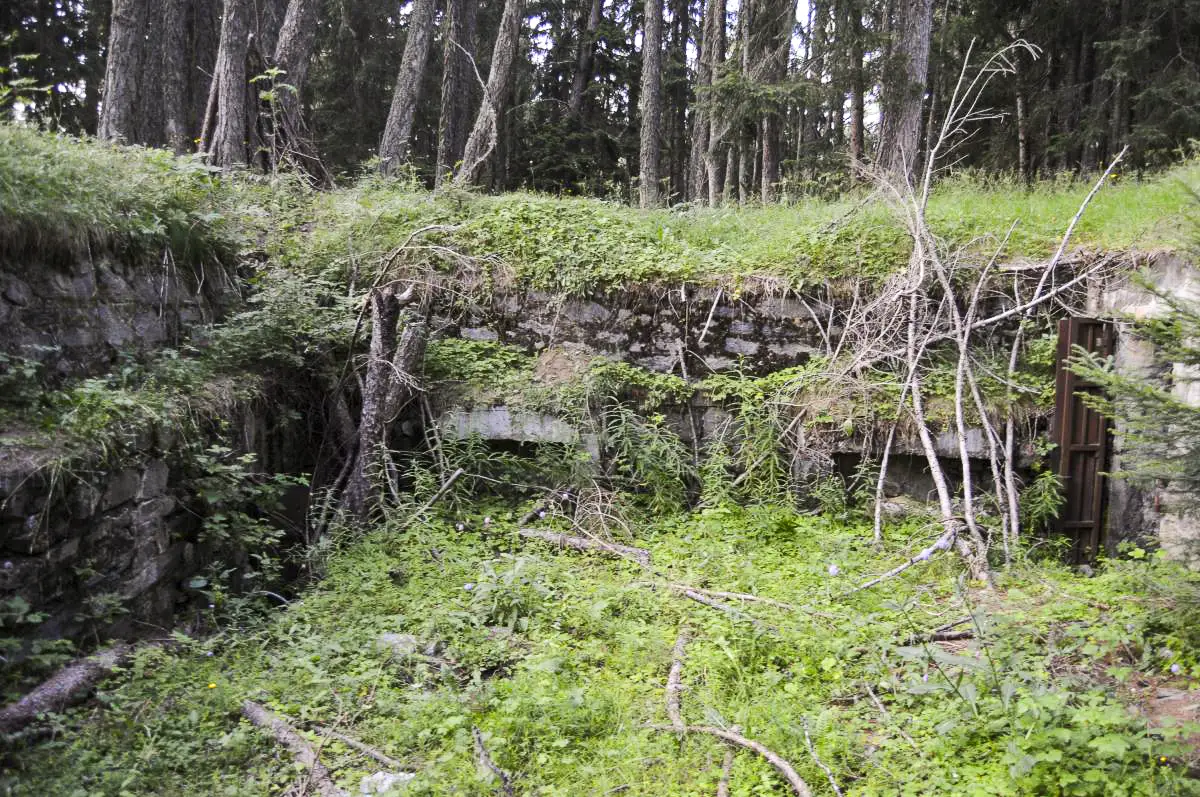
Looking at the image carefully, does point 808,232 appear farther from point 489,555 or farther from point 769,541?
point 489,555

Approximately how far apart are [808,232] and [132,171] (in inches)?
228

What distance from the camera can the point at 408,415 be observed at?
6711mm

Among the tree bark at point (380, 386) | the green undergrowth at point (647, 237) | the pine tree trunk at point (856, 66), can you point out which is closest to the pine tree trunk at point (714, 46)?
the pine tree trunk at point (856, 66)

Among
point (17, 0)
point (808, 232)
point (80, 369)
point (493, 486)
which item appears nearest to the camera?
point (80, 369)

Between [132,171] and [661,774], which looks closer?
[661,774]

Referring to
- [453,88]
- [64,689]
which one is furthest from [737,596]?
[453,88]

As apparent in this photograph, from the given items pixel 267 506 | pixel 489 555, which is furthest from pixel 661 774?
pixel 267 506

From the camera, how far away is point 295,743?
11.3ft

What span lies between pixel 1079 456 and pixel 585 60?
16729mm

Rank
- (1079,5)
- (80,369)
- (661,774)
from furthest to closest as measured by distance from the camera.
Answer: (1079,5) < (80,369) < (661,774)

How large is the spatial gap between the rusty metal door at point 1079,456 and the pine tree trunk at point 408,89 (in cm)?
895

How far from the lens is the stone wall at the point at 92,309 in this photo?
422 centimetres

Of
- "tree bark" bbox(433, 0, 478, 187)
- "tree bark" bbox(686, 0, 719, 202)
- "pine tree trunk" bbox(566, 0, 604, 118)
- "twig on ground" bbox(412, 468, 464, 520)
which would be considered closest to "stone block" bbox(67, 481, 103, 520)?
"twig on ground" bbox(412, 468, 464, 520)

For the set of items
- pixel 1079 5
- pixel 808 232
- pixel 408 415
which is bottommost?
pixel 408 415
